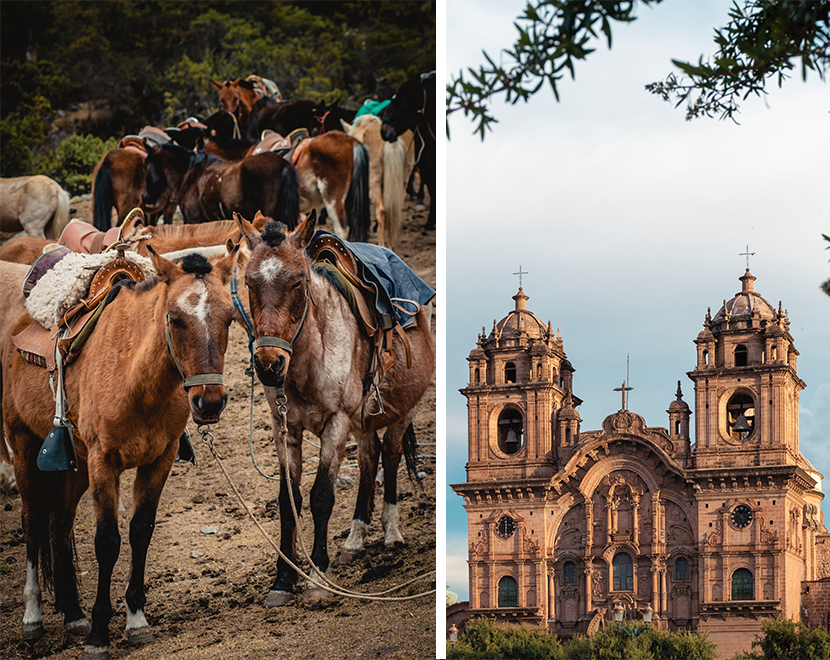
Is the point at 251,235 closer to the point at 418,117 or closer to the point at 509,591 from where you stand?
the point at 418,117

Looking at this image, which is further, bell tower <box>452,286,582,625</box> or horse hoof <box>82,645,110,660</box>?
bell tower <box>452,286,582,625</box>

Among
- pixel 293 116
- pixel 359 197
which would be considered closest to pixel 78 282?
pixel 359 197

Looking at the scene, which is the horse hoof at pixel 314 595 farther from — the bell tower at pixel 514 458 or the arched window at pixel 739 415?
the arched window at pixel 739 415

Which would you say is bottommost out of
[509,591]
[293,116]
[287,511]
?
[509,591]

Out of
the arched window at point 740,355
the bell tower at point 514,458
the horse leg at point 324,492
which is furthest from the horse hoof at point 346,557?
the arched window at point 740,355

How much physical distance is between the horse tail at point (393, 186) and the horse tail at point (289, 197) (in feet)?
2.43

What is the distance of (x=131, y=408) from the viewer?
464cm

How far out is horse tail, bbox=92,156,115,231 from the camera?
7555mm

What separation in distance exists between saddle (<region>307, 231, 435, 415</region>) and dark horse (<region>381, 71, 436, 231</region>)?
2.68 metres

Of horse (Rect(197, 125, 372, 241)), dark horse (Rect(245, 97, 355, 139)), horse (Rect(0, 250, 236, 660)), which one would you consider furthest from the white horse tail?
horse (Rect(0, 250, 236, 660))

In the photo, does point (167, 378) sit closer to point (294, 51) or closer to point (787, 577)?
point (294, 51)

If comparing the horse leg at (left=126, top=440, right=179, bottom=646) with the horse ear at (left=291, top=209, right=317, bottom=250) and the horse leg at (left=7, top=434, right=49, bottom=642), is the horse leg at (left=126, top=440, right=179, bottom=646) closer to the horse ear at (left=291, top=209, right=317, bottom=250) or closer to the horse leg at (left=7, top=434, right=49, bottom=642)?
the horse leg at (left=7, top=434, right=49, bottom=642)

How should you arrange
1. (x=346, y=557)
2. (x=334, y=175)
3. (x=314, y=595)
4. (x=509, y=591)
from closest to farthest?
(x=314, y=595), (x=346, y=557), (x=334, y=175), (x=509, y=591)

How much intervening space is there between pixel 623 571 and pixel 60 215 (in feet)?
29.1
